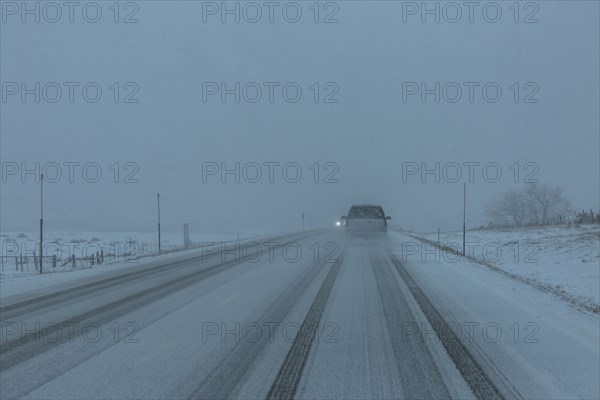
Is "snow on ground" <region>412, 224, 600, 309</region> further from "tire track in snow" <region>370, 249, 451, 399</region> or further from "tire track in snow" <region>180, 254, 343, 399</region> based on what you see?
"tire track in snow" <region>180, 254, 343, 399</region>

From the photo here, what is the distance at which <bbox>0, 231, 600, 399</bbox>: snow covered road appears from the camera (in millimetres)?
4816

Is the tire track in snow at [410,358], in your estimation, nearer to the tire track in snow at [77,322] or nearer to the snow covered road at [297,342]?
the snow covered road at [297,342]

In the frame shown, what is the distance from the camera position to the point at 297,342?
644 centimetres

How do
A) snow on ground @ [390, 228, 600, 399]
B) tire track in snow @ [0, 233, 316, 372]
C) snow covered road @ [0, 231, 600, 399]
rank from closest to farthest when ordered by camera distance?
snow covered road @ [0, 231, 600, 399] < snow on ground @ [390, 228, 600, 399] < tire track in snow @ [0, 233, 316, 372]

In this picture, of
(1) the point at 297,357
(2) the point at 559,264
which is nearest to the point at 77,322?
(1) the point at 297,357

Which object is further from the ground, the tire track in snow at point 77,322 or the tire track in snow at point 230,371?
the tire track in snow at point 230,371

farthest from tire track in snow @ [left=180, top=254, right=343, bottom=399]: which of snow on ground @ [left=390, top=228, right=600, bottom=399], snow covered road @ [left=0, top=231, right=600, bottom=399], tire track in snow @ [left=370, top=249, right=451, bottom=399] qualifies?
snow on ground @ [left=390, top=228, right=600, bottom=399]

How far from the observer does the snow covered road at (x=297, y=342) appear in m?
4.82

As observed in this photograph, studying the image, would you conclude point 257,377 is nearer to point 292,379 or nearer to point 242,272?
point 292,379

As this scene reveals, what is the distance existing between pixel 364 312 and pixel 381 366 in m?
3.00

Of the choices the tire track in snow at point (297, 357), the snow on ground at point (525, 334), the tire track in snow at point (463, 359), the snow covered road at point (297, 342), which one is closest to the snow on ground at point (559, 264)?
the snow on ground at point (525, 334)

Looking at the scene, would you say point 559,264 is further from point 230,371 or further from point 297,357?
point 230,371

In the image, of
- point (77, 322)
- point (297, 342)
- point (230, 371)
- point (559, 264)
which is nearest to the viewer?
point (230, 371)

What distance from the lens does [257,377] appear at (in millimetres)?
5066
